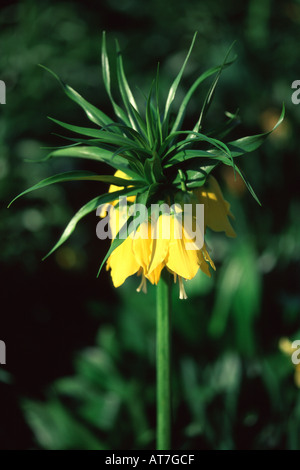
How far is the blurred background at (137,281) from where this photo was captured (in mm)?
1490

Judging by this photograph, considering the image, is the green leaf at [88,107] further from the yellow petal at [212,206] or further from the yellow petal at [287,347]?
the yellow petal at [287,347]

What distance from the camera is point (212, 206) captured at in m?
0.82

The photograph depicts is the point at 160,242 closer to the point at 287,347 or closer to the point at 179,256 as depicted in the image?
the point at 179,256

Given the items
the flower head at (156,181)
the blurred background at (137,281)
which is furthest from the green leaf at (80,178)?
the blurred background at (137,281)

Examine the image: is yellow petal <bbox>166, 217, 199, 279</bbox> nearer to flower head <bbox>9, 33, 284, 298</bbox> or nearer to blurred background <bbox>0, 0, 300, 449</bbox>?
flower head <bbox>9, 33, 284, 298</bbox>

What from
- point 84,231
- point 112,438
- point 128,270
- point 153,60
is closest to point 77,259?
point 84,231

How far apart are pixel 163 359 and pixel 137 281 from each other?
122 cm

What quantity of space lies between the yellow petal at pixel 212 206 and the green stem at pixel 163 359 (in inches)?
4.2

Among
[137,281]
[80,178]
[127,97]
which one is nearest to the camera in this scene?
[80,178]

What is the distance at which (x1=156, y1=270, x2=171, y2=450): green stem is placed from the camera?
83 cm

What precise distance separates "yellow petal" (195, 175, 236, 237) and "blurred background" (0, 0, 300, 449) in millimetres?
775

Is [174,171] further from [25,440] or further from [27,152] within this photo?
[27,152]

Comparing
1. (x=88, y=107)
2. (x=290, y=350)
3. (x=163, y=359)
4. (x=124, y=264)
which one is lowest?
(x=290, y=350)

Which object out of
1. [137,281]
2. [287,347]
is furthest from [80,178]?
[137,281]
